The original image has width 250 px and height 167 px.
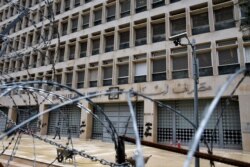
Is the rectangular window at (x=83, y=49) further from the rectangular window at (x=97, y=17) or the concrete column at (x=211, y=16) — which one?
the concrete column at (x=211, y=16)

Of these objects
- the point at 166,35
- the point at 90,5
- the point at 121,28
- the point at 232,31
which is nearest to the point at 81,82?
the point at 121,28

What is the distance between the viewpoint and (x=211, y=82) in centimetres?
1666

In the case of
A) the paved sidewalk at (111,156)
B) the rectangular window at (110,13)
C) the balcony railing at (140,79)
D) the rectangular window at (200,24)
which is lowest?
the paved sidewalk at (111,156)

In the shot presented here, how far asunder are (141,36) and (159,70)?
401 cm

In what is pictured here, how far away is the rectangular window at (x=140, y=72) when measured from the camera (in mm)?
20297

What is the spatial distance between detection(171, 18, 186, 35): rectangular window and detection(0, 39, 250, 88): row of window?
1733 millimetres

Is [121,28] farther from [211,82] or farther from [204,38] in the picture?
[211,82]

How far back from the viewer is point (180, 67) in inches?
735

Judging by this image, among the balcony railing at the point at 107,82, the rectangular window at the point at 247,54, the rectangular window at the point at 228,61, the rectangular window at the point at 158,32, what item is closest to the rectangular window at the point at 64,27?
the balcony railing at the point at 107,82

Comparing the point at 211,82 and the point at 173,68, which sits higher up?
the point at 173,68

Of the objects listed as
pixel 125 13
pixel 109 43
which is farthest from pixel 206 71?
pixel 109 43

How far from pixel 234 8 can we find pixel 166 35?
529cm

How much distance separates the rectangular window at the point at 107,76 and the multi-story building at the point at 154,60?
0.09 meters

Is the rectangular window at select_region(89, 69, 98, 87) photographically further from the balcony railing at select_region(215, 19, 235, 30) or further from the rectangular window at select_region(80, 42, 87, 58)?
the balcony railing at select_region(215, 19, 235, 30)
